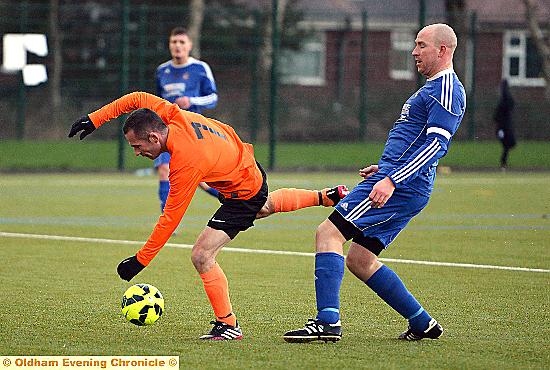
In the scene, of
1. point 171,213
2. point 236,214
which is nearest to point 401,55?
point 236,214

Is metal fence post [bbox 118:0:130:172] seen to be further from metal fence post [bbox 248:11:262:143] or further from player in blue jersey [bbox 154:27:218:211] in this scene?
player in blue jersey [bbox 154:27:218:211]

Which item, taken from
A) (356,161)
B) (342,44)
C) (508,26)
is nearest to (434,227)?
(356,161)

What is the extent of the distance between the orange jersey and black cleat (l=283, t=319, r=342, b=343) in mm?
970

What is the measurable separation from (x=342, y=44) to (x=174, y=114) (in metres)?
24.8

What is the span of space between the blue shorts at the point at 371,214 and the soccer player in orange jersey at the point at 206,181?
2.18 feet

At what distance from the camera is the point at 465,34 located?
30406 millimetres

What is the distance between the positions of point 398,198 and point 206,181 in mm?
1196

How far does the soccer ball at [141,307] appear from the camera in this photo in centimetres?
815

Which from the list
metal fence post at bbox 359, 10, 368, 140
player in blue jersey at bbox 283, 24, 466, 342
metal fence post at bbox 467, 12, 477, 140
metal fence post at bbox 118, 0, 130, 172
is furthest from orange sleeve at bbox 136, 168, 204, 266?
metal fence post at bbox 467, 12, 477, 140

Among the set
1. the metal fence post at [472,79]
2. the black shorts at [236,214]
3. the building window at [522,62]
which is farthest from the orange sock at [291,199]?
the building window at [522,62]

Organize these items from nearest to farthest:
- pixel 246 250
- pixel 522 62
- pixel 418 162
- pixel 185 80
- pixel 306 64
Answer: pixel 418 162 → pixel 246 250 → pixel 185 80 → pixel 522 62 → pixel 306 64

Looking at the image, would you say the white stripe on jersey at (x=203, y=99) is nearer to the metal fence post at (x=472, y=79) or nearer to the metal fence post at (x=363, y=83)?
the metal fence post at (x=363, y=83)

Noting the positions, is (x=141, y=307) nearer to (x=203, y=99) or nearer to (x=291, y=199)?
(x=291, y=199)

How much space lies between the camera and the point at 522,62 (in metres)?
32.9
